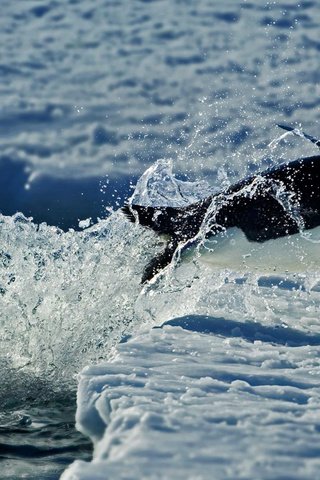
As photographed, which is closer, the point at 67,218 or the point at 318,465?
the point at 318,465

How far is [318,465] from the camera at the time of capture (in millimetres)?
2900

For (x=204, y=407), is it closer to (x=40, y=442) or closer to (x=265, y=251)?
(x=40, y=442)

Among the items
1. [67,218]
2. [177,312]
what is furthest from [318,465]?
[67,218]

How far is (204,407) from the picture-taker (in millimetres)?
3521

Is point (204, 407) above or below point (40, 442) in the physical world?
above

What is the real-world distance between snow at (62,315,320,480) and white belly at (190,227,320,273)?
1103 millimetres

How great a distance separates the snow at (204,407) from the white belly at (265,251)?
1.10 metres

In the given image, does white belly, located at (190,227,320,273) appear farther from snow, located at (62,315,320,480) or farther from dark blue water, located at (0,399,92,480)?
dark blue water, located at (0,399,92,480)

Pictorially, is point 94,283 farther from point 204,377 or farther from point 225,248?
point 204,377

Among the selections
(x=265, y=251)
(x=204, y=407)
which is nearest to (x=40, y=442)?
(x=204, y=407)

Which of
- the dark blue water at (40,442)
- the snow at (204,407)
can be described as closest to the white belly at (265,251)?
the snow at (204,407)

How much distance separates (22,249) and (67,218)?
29464 millimetres

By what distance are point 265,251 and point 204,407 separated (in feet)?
9.69

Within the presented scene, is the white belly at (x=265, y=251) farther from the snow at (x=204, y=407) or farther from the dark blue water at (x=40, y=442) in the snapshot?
the dark blue water at (x=40, y=442)
